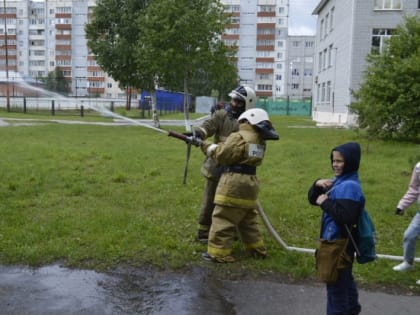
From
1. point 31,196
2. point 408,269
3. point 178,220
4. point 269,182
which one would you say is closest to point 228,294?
point 408,269

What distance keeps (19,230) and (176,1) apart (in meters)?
16.5

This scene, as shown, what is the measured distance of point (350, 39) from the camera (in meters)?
29.8

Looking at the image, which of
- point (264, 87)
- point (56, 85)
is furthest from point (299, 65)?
point (56, 85)

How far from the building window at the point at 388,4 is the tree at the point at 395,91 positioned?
10.8 metres

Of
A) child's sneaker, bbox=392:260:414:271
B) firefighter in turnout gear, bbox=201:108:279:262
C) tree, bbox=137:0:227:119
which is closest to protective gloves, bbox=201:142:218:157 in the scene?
firefighter in turnout gear, bbox=201:108:279:262

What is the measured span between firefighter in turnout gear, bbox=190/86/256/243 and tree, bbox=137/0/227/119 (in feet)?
47.5

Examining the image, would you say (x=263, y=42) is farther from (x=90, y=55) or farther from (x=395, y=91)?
(x=395, y=91)

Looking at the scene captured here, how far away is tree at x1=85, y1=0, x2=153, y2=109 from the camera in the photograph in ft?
80.4

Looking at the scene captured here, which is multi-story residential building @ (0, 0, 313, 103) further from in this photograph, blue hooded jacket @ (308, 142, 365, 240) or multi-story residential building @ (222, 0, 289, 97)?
blue hooded jacket @ (308, 142, 365, 240)

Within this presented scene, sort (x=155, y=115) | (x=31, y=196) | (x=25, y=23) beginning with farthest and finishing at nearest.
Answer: (x=25, y=23), (x=155, y=115), (x=31, y=196)

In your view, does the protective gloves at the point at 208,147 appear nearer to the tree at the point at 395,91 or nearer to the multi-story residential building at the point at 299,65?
the tree at the point at 395,91

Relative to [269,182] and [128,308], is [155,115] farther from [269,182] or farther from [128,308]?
[128,308]

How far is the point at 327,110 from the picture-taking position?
36844 mm

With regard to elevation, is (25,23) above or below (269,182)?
above
